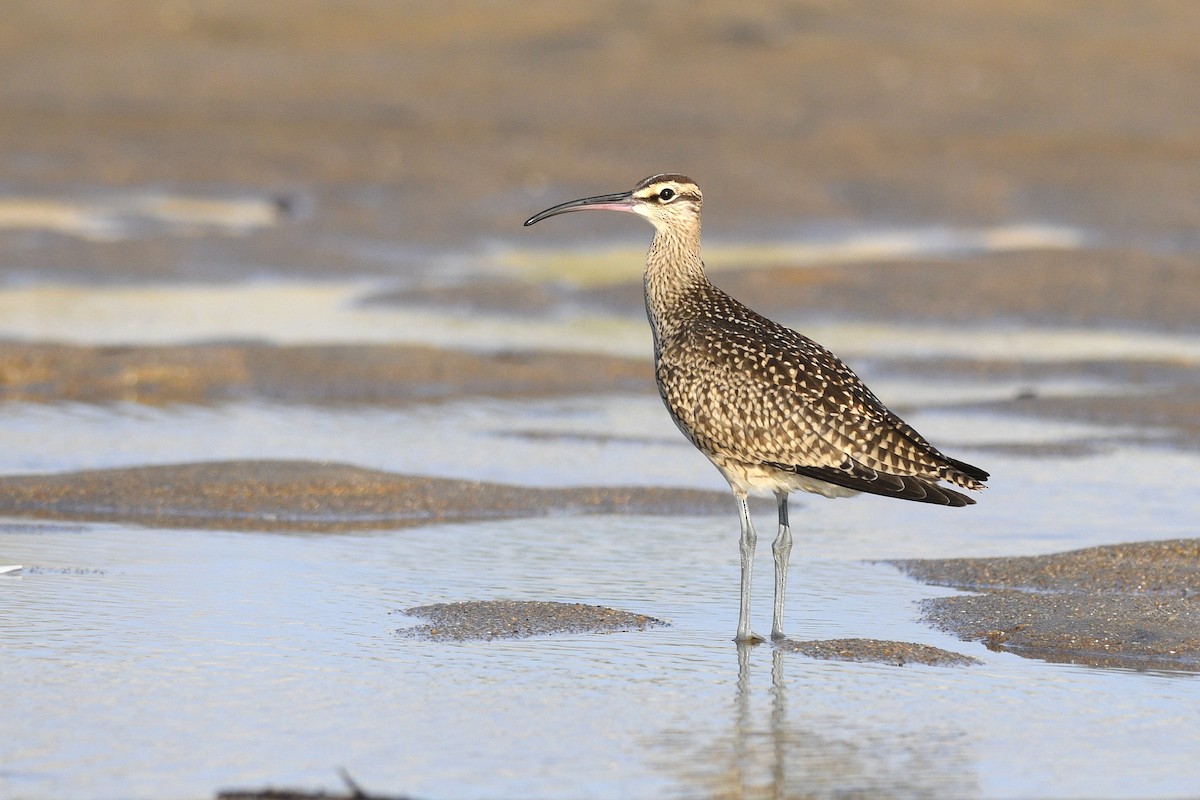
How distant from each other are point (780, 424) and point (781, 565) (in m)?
0.51

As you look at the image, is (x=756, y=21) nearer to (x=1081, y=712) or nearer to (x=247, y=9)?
(x=247, y=9)

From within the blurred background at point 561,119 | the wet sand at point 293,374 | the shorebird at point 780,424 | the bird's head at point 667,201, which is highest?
the blurred background at point 561,119

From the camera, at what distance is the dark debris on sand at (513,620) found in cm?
709

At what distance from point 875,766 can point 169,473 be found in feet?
15.6

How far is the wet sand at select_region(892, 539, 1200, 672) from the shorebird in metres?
0.48

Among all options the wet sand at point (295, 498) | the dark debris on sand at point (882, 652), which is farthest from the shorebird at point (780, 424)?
the wet sand at point (295, 498)

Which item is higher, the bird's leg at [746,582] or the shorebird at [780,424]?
the shorebird at [780,424]

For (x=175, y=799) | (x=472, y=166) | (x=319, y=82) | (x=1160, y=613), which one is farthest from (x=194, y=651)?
(x=319, y=82)

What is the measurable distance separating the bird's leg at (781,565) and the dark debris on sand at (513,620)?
0.40 metres

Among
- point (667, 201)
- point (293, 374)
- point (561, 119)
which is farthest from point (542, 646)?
point (561, 119)

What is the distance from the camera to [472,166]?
23.0 m

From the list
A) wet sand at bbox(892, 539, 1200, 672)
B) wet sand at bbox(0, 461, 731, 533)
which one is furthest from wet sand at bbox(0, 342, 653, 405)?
wet sand at bbox(892, 539, 1200, 672)

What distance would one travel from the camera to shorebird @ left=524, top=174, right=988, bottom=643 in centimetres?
739

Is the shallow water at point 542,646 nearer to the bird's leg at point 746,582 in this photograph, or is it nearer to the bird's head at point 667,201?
the bird's leg at point 746,582
